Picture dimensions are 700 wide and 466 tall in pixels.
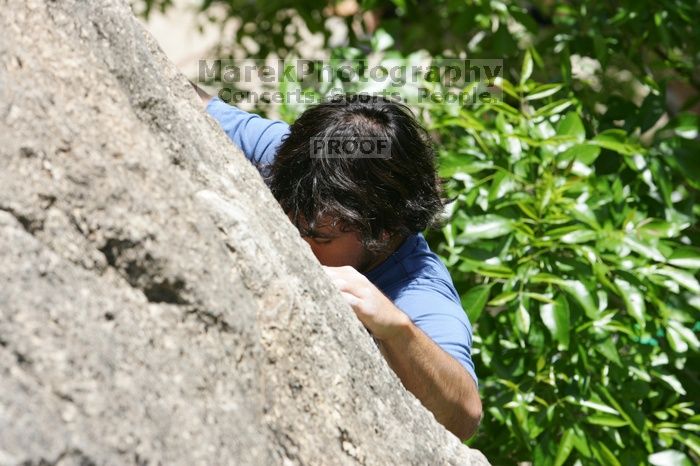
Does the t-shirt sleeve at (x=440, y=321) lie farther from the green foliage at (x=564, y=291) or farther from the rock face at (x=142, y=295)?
the rock face at (x=142, y=295)

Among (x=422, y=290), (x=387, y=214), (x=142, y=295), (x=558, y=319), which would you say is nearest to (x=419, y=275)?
(x=422, y=290)

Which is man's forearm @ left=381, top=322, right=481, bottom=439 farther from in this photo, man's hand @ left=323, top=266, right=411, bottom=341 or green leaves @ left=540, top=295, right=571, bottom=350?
green leaves @ left=540, top=295, right=571, bottom=350

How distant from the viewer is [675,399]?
276 cm

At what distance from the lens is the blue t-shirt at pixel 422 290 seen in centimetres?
207

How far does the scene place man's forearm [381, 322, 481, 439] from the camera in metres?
1.80

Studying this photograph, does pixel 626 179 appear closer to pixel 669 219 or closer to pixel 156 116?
pixel 669 219

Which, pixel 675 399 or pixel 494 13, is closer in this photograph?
pixel 675 399

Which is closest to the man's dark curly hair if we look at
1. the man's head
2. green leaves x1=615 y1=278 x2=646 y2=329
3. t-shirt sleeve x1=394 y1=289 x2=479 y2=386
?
the man's head

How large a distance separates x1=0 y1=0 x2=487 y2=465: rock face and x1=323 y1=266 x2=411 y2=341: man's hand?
0.57ft

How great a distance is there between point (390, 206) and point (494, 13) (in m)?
1.43

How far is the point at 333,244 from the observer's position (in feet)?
6.88

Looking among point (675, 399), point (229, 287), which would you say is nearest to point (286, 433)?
point (229, 287)

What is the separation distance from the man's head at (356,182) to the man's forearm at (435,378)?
31 cm

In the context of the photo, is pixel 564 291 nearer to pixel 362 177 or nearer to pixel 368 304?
pixel 362 177
